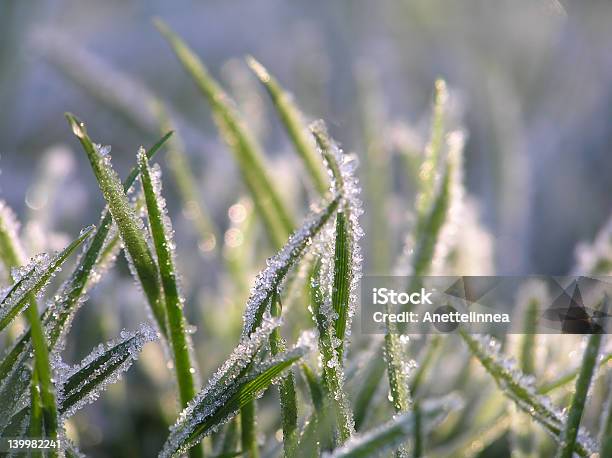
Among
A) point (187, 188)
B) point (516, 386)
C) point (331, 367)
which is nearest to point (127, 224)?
point (331, 367)

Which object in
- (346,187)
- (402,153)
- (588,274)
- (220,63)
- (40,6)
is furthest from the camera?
(220,63)

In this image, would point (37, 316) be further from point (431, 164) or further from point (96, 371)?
point (431, 164)

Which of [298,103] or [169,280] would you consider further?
[298,103]

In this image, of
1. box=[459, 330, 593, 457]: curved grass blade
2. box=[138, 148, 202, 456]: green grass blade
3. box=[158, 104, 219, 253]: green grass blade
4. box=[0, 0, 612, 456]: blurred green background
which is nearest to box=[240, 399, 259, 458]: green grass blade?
box=[138, 148, 202, 456]: green grass blade

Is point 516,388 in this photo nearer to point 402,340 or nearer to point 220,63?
point 402,340

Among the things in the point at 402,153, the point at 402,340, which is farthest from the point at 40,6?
the point at 402,340

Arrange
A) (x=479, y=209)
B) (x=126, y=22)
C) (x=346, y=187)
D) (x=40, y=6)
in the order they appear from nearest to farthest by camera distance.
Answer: (x=346, y=187), (x=479, y=209), (x=40, y=6), (x=126, y=22)
